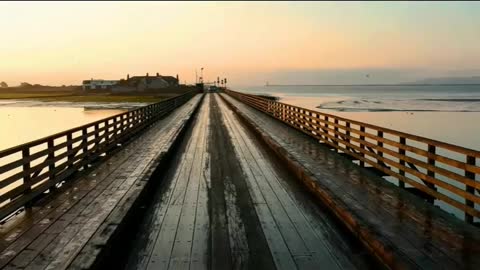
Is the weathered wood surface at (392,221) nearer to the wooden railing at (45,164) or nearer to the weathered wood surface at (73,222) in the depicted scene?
the weathered wood surface at (73,222)

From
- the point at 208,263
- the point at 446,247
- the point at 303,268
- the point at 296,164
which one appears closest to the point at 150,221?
the point at 208,263

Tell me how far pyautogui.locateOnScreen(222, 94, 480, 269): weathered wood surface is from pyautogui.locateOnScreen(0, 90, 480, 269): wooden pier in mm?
18

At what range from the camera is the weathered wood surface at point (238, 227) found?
19.0 feet

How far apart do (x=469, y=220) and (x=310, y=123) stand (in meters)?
12.9

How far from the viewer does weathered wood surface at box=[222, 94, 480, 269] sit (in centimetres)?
523

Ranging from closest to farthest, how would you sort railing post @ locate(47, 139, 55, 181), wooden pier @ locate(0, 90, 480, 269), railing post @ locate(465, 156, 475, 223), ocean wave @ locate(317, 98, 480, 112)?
wooden pier @ locate(0, 90, 480, 269) < railing post @ locate(465, 156, 475, 223) < railing post @ locate(47, 139, 55, 181) < ocean wave @ locate(317, 98, 480, 112)

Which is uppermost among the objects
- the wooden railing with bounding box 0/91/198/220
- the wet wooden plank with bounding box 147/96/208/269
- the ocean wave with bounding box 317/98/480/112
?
the wooden railing with bounding box 0/91/198/220

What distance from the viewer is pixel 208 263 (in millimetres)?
5672

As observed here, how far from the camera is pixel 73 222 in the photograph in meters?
6.73

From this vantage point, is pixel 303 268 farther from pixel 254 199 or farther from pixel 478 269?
pixel 254 199

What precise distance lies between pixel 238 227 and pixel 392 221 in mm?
2172

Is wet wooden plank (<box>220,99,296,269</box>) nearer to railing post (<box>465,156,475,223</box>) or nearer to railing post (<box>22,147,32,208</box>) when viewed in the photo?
railing post (<box>465,156,475,223</box>)

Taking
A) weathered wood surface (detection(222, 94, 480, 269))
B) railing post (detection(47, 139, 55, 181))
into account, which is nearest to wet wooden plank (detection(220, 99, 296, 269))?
weathered wood surface (detection(222, 94, 480, 269))

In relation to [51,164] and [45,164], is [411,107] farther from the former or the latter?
[45,164]
